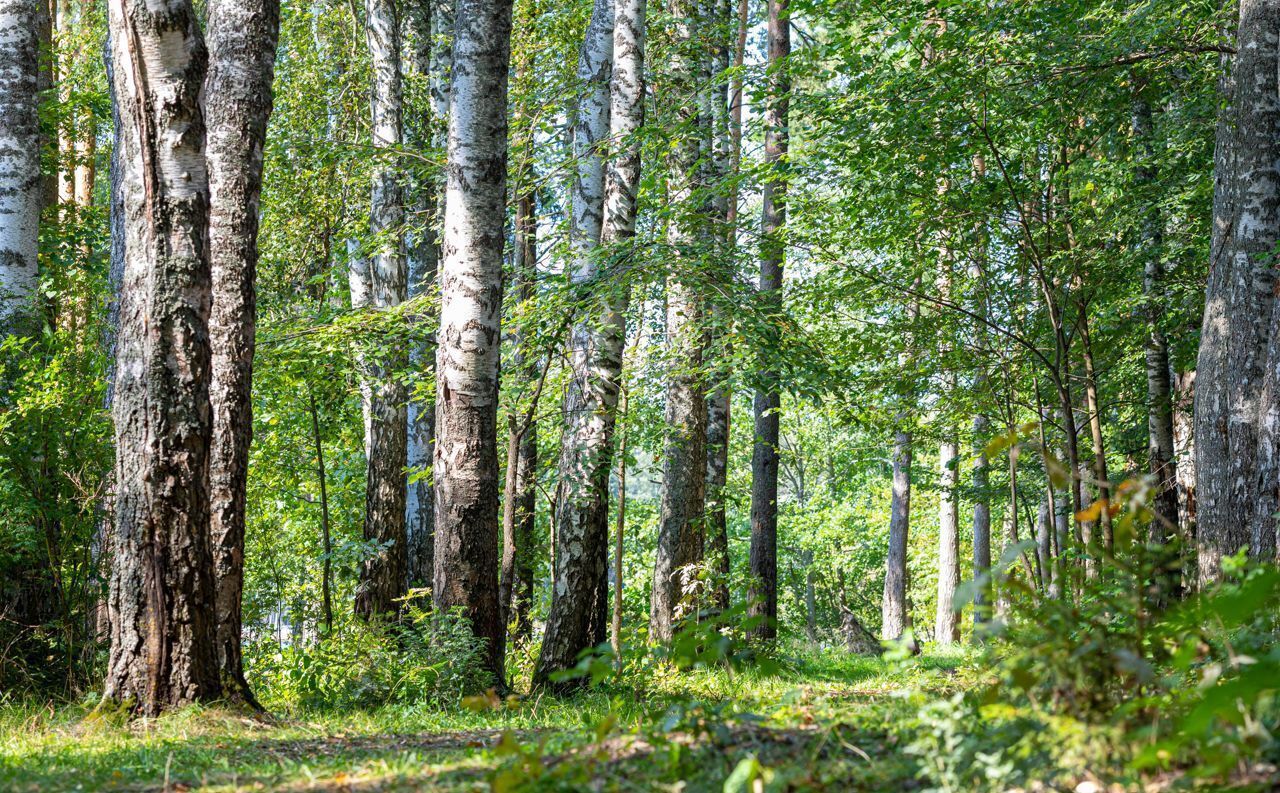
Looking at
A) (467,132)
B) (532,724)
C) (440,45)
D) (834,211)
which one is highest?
(440,45)

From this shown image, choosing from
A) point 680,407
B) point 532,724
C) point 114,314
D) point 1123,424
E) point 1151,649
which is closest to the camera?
point 1151,649

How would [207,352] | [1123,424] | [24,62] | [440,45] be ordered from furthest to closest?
[1123,424] → [440,45] → [24,62] → [207,352]

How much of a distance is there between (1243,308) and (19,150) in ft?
35.0

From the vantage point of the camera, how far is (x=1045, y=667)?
294 cm

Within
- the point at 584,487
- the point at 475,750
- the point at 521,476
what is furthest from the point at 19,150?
the point at 475,750

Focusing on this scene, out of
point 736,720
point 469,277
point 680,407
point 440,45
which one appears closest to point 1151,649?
point 736,720

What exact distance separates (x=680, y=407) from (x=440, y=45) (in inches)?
223

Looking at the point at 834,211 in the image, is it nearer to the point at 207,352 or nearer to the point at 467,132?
the point at 467,132

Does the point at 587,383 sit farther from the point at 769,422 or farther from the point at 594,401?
the point at 769,422

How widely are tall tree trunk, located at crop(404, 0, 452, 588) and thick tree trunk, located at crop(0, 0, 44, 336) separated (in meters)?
3.49

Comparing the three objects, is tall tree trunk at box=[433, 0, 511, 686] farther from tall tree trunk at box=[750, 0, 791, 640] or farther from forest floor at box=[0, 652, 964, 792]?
tall tree trunk at box=[750, 0, 791, 640]

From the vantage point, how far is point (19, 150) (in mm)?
9242

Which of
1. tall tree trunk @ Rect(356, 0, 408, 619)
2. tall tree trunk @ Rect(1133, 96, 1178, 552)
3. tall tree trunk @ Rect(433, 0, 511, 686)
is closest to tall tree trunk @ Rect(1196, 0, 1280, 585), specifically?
tall tree trunk @ Rect(1133, 96, 1178, 552)

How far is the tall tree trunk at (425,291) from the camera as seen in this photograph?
1175 cm
